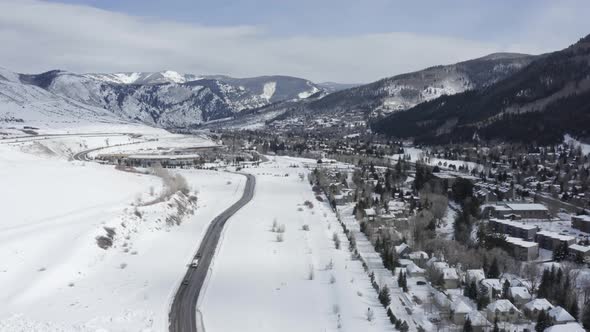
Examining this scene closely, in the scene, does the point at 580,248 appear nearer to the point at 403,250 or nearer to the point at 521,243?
the point at 521,243

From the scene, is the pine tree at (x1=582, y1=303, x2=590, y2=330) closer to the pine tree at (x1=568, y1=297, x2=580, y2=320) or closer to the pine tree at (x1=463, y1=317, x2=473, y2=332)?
the pine tree at (x1=568, y1=297, x2=580, y2=320)

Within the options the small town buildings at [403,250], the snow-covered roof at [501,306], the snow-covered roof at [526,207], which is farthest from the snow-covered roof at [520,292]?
the snow-covered roof at [526,207]

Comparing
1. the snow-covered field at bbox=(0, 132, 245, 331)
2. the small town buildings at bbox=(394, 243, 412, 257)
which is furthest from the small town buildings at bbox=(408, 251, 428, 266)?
the snow-covered field at bbox=(0, 132, 245, 331)

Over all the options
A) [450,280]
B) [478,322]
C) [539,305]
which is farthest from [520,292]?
[478,322]

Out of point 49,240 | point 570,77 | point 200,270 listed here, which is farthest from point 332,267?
point 570,77

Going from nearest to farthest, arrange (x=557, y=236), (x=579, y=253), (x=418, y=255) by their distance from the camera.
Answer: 1. (x=418, y=255)
2. (x=579, y=253)
3. (x=557, y=236)
